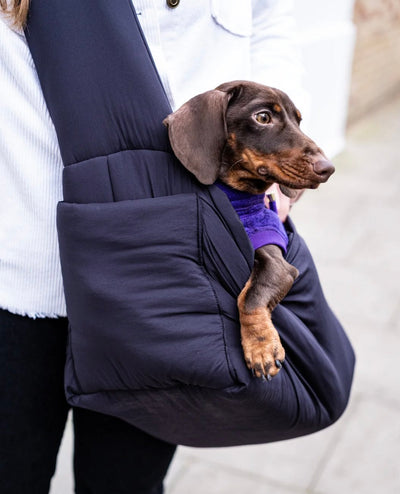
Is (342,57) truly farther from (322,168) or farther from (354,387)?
(322,168)

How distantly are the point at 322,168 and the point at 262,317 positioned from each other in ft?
1.12

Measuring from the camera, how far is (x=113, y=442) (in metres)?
2.00

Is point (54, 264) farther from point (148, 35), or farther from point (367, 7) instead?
point (367, 7)

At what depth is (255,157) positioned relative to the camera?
1613 mm

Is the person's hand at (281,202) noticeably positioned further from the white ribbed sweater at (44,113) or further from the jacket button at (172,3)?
the jacket button at (172,3)

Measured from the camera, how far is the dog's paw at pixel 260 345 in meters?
1.54

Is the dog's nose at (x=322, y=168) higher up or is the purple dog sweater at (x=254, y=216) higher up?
the dog's nose at (x=322, y=168)

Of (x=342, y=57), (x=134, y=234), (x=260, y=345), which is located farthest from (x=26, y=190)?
(x=342, y=57)

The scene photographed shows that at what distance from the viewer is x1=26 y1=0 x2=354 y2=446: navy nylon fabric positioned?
151 centimetres

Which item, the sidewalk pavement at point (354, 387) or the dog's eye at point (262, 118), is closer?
the dog's eye at point (262, 118)

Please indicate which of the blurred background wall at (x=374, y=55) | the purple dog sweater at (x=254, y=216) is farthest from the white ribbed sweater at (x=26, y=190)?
the blurred background wall at (x=374, y=55)

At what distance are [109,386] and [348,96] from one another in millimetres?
6610

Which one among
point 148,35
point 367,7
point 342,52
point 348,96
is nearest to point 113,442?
point 148,35

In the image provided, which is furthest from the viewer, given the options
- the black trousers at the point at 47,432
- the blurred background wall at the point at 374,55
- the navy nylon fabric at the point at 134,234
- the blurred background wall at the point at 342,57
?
the blurred background wall at the point at 374,55
